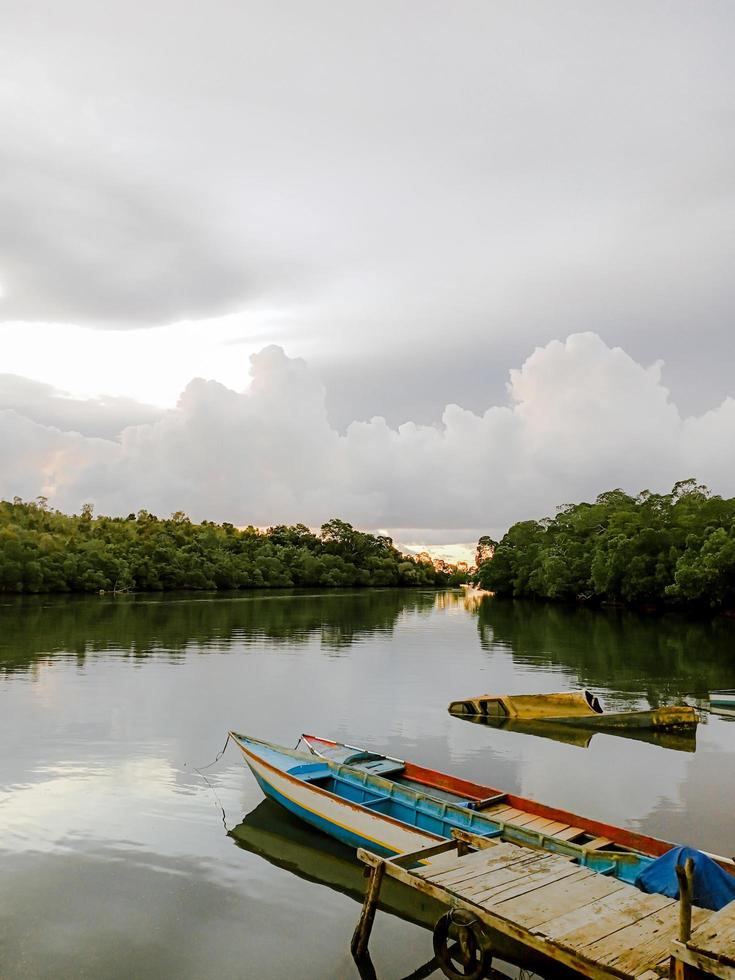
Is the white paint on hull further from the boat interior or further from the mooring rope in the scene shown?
the mooring rope

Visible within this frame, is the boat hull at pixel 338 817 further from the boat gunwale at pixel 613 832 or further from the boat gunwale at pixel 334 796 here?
the boat gunwale at pixel 613 832

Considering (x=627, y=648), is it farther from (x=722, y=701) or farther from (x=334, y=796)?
(x=334, y=796)

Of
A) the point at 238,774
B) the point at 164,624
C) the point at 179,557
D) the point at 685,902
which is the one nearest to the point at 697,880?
the point at 685,902

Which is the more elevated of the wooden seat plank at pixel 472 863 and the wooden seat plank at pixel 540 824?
the wooden seat plank at pixel 472 863

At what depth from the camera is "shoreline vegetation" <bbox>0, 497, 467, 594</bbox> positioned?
97438mm

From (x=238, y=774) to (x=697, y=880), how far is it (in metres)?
11.9

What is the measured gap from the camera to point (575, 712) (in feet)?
80.8

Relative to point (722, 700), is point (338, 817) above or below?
above

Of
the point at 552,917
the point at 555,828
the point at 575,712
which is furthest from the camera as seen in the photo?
the point at 575,712

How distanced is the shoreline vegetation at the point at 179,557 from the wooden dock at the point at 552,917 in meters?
92.5

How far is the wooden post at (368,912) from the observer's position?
959cm

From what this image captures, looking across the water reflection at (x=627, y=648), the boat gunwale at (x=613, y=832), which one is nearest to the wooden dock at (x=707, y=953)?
the boat gunwale at (x=613, y=832)

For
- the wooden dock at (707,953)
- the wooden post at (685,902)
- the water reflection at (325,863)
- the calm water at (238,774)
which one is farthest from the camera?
the water reflection at (325,863)

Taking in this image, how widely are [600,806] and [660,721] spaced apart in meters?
8.37
